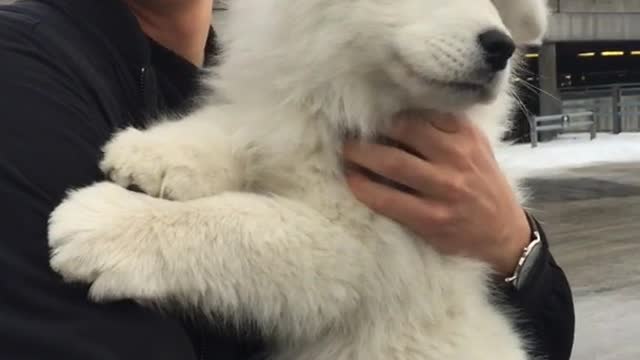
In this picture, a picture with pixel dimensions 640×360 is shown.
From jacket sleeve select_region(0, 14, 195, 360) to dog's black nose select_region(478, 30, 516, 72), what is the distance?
925 mm

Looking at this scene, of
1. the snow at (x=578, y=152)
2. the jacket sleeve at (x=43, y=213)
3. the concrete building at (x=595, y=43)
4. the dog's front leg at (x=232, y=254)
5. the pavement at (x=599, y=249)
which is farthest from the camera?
the concrete building at (x=595, y=43)

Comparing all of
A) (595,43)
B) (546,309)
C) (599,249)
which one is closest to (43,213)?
(546,309)

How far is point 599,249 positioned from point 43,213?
26.7 feet

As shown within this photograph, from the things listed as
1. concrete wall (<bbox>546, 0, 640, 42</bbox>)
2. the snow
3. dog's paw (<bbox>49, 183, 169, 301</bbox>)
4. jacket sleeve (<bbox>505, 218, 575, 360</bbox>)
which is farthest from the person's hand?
concrete wall (<bbox>546, 0, 640, 42</bbox>)

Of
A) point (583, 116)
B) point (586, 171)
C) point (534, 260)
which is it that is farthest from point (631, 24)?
point (534, 260)

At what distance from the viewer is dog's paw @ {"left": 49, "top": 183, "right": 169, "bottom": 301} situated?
64.2 inches

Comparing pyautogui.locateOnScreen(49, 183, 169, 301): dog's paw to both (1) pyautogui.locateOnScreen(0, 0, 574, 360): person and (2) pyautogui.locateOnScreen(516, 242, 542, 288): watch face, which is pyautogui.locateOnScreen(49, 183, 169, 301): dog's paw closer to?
(1) pyautogui.locateOnScreen(0, 0, 574, 360): person

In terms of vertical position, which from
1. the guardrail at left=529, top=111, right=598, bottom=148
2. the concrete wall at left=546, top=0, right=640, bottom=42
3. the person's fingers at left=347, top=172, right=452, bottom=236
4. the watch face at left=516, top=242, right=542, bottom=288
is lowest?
the guardrail at left=529, top=111, right=598, bottom=148

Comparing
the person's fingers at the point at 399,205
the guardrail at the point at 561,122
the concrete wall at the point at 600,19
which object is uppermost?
the person's fingers at the point at 399,205

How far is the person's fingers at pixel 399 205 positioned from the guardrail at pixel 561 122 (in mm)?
18446

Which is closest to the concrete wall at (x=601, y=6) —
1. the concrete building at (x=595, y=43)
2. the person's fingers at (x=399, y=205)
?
the concrete building at (x=595, y=43)

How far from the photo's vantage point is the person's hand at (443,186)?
80.6 inches

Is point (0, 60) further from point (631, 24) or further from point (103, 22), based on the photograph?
point (631, 24)

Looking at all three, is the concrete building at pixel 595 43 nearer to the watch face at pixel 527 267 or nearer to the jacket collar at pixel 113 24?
the watch face at pixel 527 267
